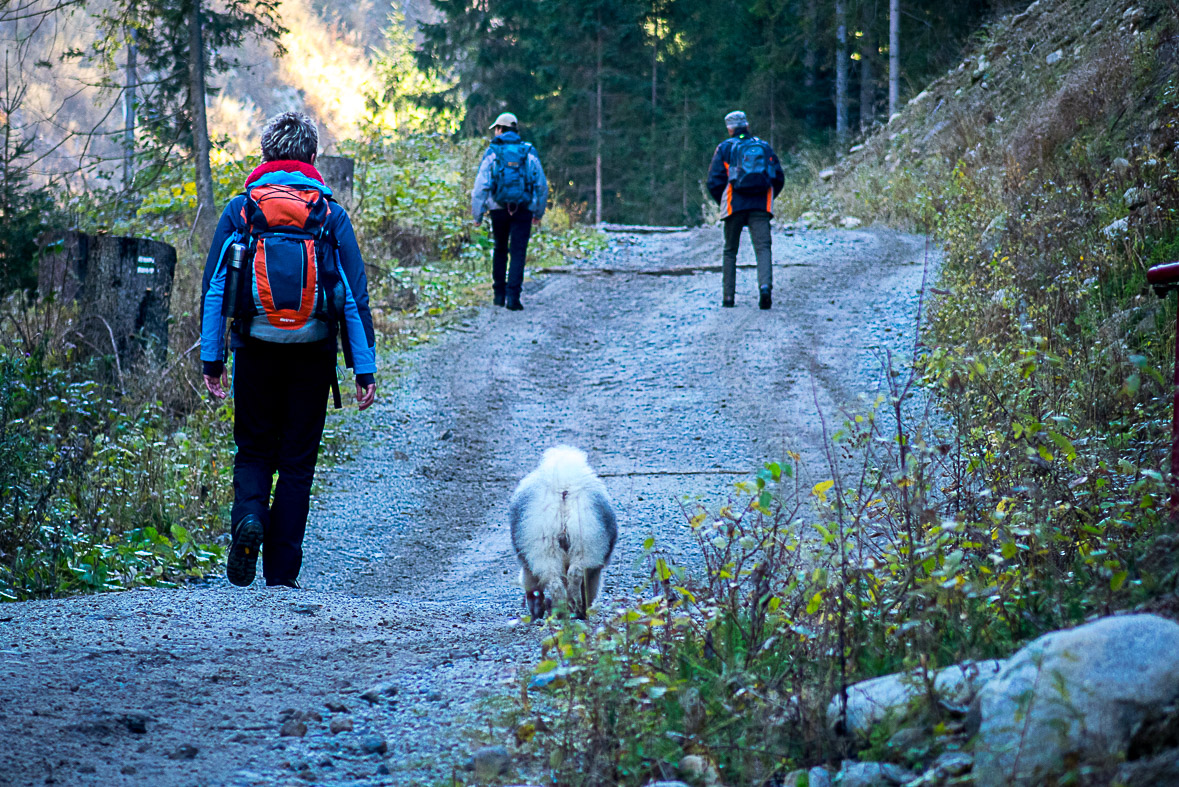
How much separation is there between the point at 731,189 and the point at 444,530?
6.29 meters

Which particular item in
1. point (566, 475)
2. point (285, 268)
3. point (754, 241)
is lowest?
point (566, 475)

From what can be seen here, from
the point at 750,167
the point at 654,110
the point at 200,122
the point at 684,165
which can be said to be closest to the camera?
the point at 750,167

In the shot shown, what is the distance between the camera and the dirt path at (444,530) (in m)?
3.02

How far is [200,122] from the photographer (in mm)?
14188

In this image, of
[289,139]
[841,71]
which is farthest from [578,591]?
[841,71]

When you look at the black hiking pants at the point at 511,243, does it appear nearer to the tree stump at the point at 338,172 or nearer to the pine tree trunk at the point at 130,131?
the tree stump at the point at 338,172

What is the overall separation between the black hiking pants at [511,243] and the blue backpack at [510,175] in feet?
0.80

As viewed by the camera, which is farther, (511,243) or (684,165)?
(684,165)

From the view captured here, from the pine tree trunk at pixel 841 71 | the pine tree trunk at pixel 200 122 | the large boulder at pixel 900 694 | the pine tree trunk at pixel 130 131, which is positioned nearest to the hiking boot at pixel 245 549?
the large boulder at pixel 900 694

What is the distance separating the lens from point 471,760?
2.82 meters

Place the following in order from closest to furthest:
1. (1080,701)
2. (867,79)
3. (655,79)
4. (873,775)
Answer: (1080,701)
(873,775)
(867,79)
(655,79)

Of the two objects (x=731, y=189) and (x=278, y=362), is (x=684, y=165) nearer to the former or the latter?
(x=731, y=189)

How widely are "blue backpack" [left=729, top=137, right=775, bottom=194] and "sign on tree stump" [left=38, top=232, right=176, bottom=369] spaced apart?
6.23m

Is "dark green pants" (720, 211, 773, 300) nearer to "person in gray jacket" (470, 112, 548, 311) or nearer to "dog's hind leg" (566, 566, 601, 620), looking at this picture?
"person in gray jacket" (470, 112, 548, 311)
